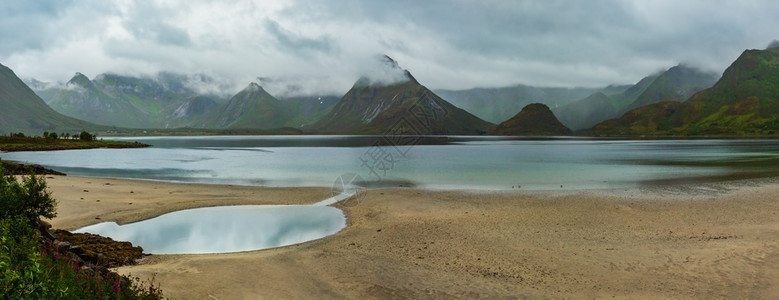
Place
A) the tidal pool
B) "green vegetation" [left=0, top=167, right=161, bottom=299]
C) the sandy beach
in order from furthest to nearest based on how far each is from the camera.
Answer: the tidal pool, the sandy beach, "green vegetation" [left=0, top=167, right=161, bottom=299]

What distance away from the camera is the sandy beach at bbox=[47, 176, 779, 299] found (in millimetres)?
11480

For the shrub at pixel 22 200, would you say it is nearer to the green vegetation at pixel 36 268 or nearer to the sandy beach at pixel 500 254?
the green vegetation at pixel 36 268

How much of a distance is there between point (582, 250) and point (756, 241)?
297 inches

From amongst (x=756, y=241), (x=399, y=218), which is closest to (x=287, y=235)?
(x=399, y=218)

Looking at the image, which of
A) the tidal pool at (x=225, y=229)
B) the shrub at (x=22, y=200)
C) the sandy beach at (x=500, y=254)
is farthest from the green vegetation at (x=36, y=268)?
the tidal pool at (x=225, y=229)

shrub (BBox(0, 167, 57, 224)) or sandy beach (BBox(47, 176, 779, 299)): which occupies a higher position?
shrub (BBox(0, 167, 57, 224))

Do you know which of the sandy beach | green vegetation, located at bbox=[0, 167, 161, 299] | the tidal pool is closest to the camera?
green vegetation, located at bbox=[0, 167, 161, 299]

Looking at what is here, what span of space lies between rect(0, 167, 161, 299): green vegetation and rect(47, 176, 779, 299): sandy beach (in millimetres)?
1873

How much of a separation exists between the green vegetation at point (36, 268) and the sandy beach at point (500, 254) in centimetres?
187

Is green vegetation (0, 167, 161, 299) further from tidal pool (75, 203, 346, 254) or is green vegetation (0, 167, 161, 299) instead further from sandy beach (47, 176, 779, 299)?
tidal pool (75, 203, 346, 254)

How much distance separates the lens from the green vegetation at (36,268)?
467 centimetres

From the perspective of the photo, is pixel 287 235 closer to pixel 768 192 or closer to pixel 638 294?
pixel 638 294

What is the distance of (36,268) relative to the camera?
4.64 metres

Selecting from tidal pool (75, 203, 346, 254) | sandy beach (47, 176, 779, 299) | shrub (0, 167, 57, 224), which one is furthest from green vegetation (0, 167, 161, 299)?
tidal pool (75, 203, 346, 254)
